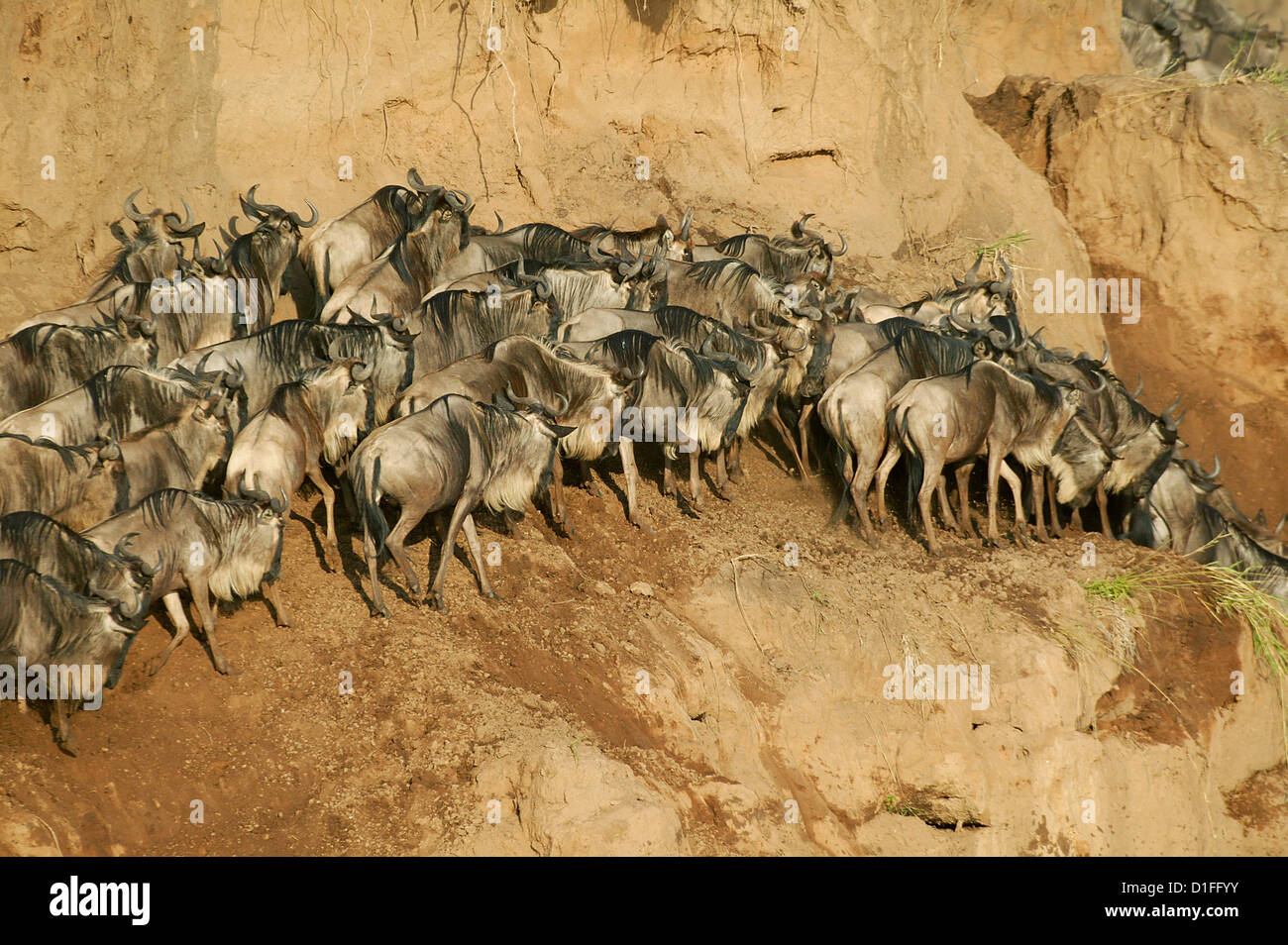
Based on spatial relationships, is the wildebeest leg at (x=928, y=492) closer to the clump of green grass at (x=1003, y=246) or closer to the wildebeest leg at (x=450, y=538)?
the wildebeest leg at (x=450, y=538)

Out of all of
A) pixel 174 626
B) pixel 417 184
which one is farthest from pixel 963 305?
pixel 174 626

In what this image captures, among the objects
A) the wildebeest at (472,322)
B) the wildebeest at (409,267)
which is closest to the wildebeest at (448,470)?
the wildebeest at (472,322)

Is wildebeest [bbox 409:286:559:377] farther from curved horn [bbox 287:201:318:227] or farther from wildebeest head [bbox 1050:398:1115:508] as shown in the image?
wildebeest head [bbox 1050:398:1115:508]

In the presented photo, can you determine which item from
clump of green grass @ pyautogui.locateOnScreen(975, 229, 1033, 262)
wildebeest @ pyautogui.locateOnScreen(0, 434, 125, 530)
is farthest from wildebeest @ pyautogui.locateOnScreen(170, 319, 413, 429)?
clump of green grass @ pyautogui.locateOnScreen(975, 229, 1033, 262)

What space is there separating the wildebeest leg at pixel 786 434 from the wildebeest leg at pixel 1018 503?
166 cm

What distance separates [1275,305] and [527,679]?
1227 cm

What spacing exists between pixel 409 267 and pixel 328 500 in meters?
2.90

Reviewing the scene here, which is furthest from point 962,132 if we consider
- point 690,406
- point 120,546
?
point 120,546

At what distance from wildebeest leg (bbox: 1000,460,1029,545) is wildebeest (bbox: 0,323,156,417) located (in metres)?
6.72

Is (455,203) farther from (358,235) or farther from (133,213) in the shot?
(133,213)

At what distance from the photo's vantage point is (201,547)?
22.5ft

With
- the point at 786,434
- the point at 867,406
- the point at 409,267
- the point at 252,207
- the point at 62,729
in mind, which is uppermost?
the point at 252,207

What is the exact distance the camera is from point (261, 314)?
32.4 ft

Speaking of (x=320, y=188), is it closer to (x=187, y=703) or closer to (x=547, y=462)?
(x=547, y=462)
